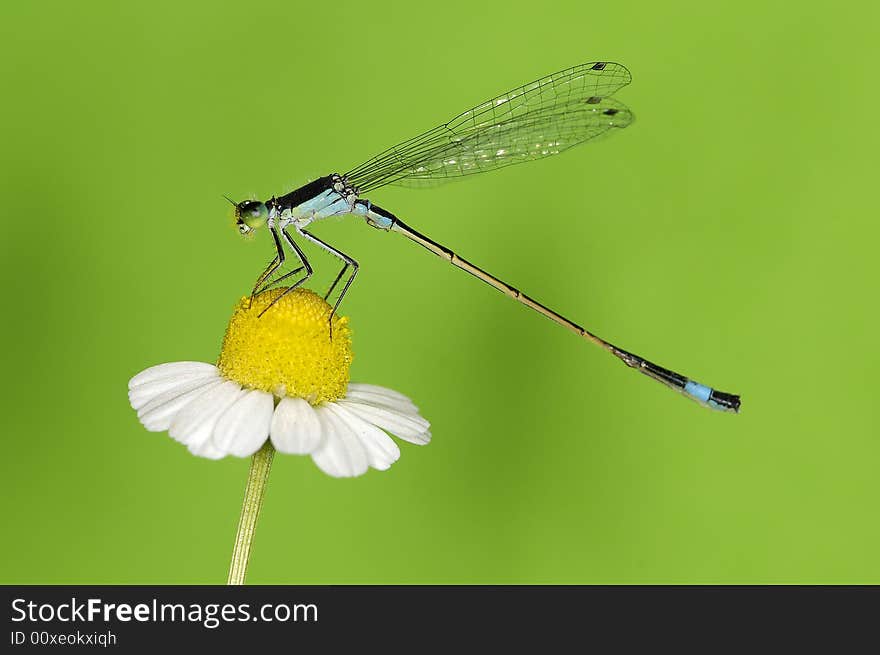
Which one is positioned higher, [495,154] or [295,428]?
[495,154]

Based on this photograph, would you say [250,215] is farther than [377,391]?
Yes

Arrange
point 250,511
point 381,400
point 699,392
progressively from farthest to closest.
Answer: point 699,392
point 381,400
point 250,511

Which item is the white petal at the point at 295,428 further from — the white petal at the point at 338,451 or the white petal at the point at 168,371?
the white petal at the point at 168,371

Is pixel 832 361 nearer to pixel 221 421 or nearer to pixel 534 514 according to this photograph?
pixel 534 514

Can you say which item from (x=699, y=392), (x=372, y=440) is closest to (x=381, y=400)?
(x=372, y=440)

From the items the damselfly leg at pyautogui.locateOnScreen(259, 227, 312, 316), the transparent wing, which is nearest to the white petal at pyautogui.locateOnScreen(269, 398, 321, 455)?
the damselfly leg at pyautogui.locateOnScreen(259, 227, 312, 316)

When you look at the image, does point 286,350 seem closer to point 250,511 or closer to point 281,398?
point 281,398
